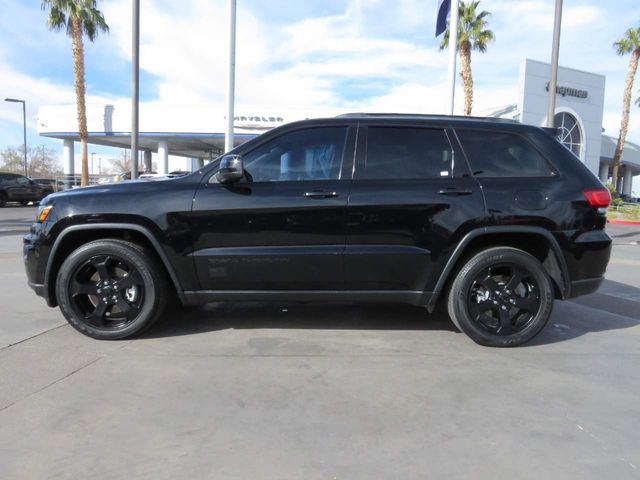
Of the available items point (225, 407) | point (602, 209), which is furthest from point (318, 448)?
point (602, 209)

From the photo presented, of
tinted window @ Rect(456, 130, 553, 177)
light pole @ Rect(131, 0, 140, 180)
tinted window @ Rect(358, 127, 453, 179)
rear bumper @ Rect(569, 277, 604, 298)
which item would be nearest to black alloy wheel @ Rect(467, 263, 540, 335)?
rear bumper @ Rect(569, 277, 604, 298)

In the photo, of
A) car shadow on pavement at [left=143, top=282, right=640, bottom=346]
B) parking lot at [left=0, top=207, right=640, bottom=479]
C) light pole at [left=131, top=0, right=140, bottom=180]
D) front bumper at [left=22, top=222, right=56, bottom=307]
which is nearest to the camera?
parking lot at [left=0, top=207, right=640, bottom=479]

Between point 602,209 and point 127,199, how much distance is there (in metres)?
4.09

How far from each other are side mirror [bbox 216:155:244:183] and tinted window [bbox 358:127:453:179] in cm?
102

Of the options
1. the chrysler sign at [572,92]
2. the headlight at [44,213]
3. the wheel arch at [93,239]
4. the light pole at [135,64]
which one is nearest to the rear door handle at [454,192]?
the wheel arch at [93,239]

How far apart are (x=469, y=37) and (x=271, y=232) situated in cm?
2732

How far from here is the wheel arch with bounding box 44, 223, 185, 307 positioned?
13.7 feet

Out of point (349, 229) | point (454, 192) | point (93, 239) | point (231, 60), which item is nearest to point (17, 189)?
point (231, 60)

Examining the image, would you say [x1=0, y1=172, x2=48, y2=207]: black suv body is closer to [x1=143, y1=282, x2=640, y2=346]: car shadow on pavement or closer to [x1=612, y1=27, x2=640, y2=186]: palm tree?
[x1=143, y1=282, x2=640, y2=346]: car shadow on pavement

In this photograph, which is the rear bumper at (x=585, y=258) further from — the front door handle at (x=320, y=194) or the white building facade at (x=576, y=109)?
the white building facade at (x=576, y=109)

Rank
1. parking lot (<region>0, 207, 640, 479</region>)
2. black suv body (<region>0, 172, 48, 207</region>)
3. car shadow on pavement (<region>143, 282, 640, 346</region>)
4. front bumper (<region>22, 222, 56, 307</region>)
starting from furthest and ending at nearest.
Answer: black suv body (<region>0, 172, 48, 207</region>) < car shadow on pavement (<region>143, 282, 640, 346</region>) < front bumper (<region>22, 222, 56, 307</region>) < parking lot (<region>0, 207, 640, 479</region>)

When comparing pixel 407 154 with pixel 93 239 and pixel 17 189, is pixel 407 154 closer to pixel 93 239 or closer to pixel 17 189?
pixel 93 239

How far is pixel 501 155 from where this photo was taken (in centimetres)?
437

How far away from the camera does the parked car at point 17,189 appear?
24092 millimetres
